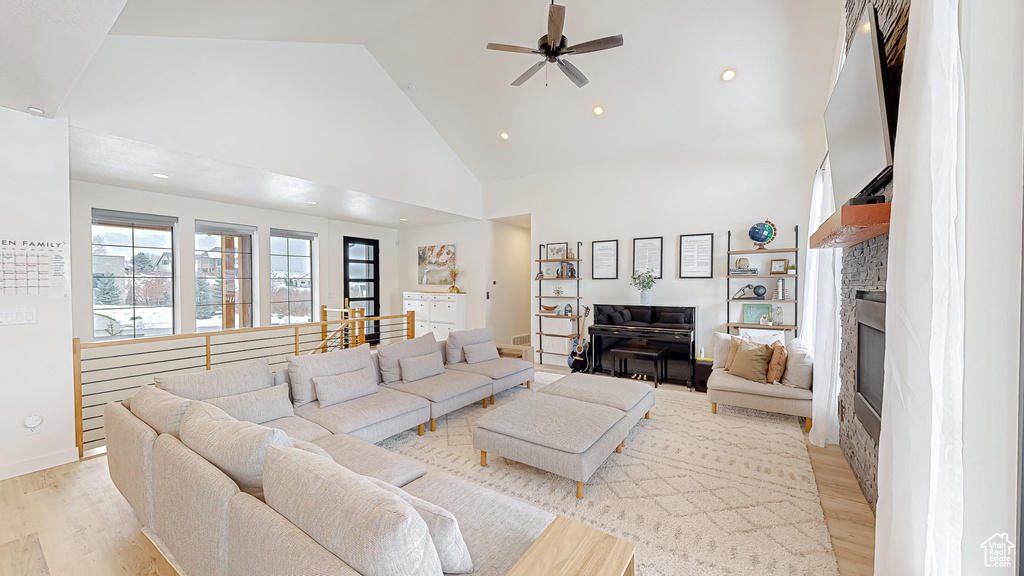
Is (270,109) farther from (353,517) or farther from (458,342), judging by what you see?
(353,517)

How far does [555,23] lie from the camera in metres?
3.01

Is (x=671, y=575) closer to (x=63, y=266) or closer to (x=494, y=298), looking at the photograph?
(x=63, y=266)

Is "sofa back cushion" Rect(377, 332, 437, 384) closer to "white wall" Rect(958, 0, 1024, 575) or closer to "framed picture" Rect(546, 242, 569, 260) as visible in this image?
"framed picture" Rect(546, 242, 569, 260)

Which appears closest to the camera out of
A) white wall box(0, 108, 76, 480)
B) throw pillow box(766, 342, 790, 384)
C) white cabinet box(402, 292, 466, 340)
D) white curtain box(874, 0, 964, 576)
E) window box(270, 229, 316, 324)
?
white curtain box(874, 0, 964, 576)

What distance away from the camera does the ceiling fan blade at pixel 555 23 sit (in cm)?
291

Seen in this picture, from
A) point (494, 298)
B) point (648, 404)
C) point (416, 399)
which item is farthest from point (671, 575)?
point (494, 298)

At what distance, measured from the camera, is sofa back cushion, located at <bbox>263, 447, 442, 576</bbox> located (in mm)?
959

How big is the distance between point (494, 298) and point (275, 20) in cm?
489

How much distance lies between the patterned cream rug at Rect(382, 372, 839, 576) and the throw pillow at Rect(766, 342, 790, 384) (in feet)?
1.30

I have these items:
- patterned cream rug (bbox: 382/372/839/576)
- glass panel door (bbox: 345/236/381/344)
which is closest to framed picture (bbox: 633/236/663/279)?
patterned cream rug (bbox: 382/372/839/576)

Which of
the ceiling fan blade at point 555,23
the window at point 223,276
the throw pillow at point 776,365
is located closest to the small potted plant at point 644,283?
the throw pillow at point 776,365

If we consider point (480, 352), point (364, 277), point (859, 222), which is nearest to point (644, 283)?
point (480, 352)

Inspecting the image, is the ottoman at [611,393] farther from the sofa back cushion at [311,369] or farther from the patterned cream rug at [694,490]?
the sofa back cushion at [311,369]

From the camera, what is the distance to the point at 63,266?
9.77ft
